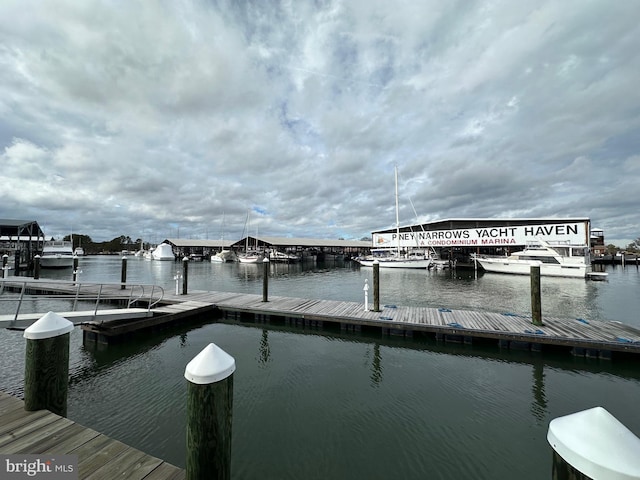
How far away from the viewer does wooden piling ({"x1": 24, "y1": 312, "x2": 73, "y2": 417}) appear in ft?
10.9

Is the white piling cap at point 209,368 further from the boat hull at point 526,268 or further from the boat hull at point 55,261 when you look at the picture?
the boat hull at point 55,261

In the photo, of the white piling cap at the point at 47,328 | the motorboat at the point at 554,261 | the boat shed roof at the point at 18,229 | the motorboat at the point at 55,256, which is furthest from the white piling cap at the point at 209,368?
the boat shed roof at the point at 18,229

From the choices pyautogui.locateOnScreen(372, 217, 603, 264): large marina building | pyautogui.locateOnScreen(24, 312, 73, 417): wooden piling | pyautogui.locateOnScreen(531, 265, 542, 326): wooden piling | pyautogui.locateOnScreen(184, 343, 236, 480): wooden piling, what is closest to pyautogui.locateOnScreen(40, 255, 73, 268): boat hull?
pyautogui.locateOnScreen(24, 312, 73, 417): wooden piling

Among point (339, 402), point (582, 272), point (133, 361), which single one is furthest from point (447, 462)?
point (582, 272)

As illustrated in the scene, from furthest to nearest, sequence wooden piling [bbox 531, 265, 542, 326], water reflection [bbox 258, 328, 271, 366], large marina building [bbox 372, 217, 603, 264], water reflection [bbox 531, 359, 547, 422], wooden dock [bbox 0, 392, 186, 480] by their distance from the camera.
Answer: large marina building [bbox 372, 217, 603, 264], wooden piling [bbox 531, 265, 542, 326], water reflection [bbox 258, 328, 271, 366], water reflection [bbox 531, 359, 547, 422], wooden dock [bbox 0, 392, 186, 480]

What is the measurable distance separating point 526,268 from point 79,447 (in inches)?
1577

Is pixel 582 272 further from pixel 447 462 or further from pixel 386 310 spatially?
pixel 447 462

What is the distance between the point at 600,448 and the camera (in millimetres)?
1302

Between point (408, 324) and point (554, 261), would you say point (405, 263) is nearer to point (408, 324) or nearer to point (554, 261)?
point (554, 261)

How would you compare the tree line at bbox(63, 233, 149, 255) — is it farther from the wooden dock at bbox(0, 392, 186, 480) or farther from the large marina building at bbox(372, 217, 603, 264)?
the wooden dock at bbox(0, 392, 186, 480)

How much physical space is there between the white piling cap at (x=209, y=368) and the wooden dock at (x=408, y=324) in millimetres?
8144

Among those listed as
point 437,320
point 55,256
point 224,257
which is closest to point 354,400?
point 437,320

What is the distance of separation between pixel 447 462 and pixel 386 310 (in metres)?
7.39

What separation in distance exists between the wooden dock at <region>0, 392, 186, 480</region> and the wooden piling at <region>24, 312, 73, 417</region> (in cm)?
15
